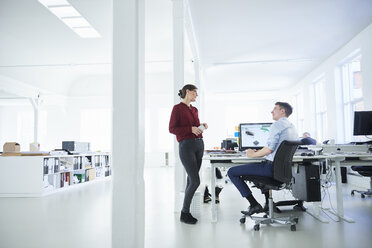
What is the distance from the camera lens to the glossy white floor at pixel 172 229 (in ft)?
7.90

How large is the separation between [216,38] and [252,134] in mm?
4182

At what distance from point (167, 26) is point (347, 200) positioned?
19.0ft

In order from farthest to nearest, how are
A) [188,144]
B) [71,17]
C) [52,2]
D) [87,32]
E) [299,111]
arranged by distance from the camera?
1. [299,111]
2. [87,32]
3. [71,17]
4. [52,2]
5. [188,144]

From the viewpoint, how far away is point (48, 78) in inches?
448

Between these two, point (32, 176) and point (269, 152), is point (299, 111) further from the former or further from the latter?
point (32, 176)

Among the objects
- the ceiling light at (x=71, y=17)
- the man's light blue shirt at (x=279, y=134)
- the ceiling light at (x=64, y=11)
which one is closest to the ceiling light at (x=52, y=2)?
the ceiling light at (x=71, y=17)

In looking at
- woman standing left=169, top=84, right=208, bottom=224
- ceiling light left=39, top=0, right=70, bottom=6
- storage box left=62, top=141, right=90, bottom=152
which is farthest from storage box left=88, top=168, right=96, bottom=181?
woman standing left=169, top=84, right=208, bottom=224

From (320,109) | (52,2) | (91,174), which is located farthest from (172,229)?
(320,109)

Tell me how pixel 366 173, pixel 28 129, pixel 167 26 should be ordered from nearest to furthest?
pixel 366 173
pixel 167 26
pixel 28 129

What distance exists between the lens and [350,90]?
7.43 metres

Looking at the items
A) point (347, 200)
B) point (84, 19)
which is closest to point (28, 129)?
point (84, 19)

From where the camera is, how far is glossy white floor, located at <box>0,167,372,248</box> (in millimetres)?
2408

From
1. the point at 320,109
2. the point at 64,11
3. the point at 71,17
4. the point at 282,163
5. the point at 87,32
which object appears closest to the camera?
the point at 282,163

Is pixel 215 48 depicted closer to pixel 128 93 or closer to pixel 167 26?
pixel 167 26
